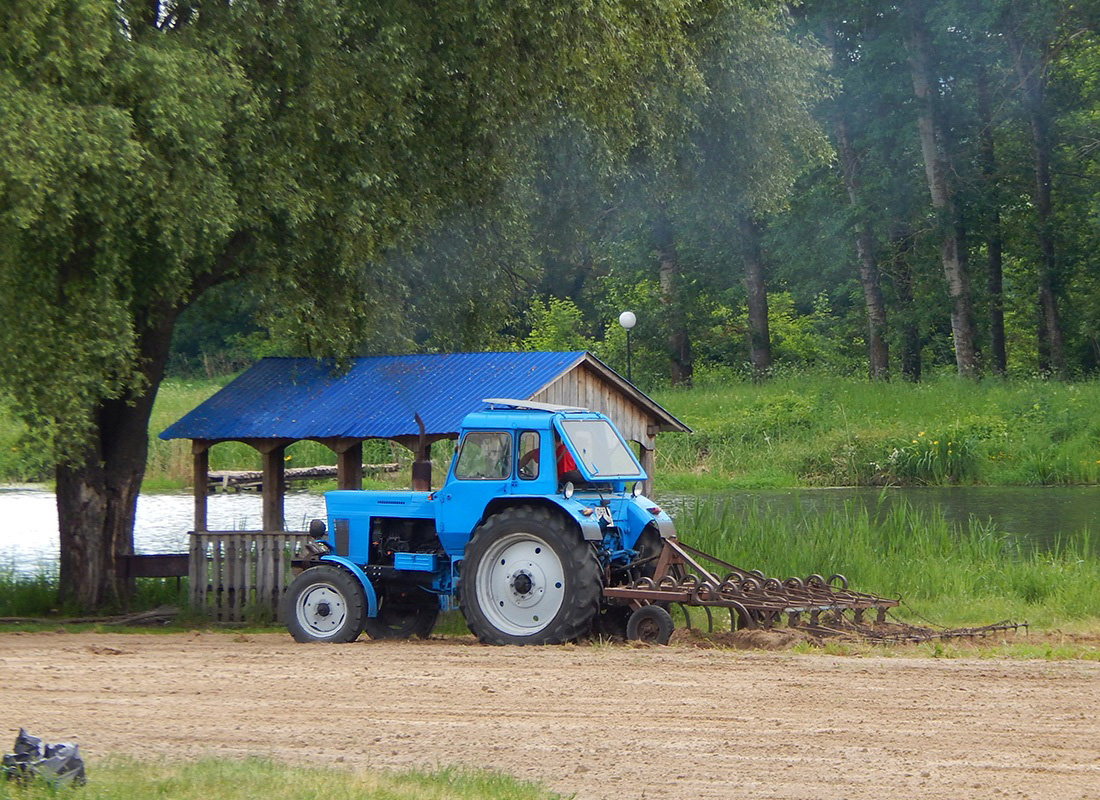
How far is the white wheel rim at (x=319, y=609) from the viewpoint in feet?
43.6

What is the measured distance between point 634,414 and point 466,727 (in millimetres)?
8670

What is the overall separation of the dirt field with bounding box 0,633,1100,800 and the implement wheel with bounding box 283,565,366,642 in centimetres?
91

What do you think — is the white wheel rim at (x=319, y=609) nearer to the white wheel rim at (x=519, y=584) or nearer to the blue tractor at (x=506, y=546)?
the blue tractor at (x=506, y=546)

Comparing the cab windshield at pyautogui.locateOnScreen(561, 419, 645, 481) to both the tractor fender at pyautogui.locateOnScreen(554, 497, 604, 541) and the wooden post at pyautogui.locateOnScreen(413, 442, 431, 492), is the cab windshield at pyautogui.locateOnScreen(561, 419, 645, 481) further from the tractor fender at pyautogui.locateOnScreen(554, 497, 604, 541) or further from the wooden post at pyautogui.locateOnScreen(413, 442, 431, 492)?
the wooden post at pyautogui.locateOnScreen(413, 442, 431, 492)

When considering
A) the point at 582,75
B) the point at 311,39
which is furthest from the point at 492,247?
the point at 311,39

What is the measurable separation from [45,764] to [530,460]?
635 centimetres

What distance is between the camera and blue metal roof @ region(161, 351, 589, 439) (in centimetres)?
1573

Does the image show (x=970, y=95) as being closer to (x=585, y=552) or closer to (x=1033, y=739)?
(x=585, y=552)

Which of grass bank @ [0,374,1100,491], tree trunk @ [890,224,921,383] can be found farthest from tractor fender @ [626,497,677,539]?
tree trunk @ [890,224,921,383]

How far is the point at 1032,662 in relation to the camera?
36.2 ft

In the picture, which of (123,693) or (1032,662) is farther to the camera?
(1032,662)

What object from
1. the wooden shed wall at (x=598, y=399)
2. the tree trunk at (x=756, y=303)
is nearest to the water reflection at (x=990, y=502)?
the wooden shed wall at (x=598, y=399)

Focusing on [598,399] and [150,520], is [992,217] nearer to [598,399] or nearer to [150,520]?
[150,520]

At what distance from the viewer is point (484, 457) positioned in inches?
506
